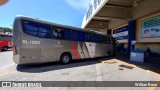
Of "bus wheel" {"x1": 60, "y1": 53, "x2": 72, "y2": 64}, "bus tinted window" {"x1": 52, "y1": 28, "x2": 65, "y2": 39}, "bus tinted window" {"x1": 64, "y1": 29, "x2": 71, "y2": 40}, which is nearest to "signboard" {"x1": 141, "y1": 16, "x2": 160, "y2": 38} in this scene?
"bus tinted window" {"x1": 64, "y1": 29, "x2": 71, "y2": 40}

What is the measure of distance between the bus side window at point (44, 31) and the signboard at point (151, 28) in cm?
1121

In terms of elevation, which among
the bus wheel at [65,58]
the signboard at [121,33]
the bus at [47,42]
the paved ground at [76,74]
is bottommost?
the paved ground at [76,74]

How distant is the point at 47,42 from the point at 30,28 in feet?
4.39

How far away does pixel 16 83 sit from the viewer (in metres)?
5.21

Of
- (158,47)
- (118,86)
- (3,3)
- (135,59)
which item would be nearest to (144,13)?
(158,47)

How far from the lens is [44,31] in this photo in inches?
339

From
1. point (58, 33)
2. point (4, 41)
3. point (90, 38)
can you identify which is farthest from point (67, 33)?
point (4, 41)

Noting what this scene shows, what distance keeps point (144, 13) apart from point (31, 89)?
1503 centimetres

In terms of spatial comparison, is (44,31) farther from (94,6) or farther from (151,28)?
(151,28)

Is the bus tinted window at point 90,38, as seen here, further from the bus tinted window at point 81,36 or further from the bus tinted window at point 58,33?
the bus tinted window at point 58,33

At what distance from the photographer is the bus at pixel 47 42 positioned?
25.0ft

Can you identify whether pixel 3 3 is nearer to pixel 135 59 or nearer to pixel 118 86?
pixel 118 86

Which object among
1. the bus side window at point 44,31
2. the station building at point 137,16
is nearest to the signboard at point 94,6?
the station building at point 137,16

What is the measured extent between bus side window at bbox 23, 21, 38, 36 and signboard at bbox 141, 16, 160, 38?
12118 millimetres
